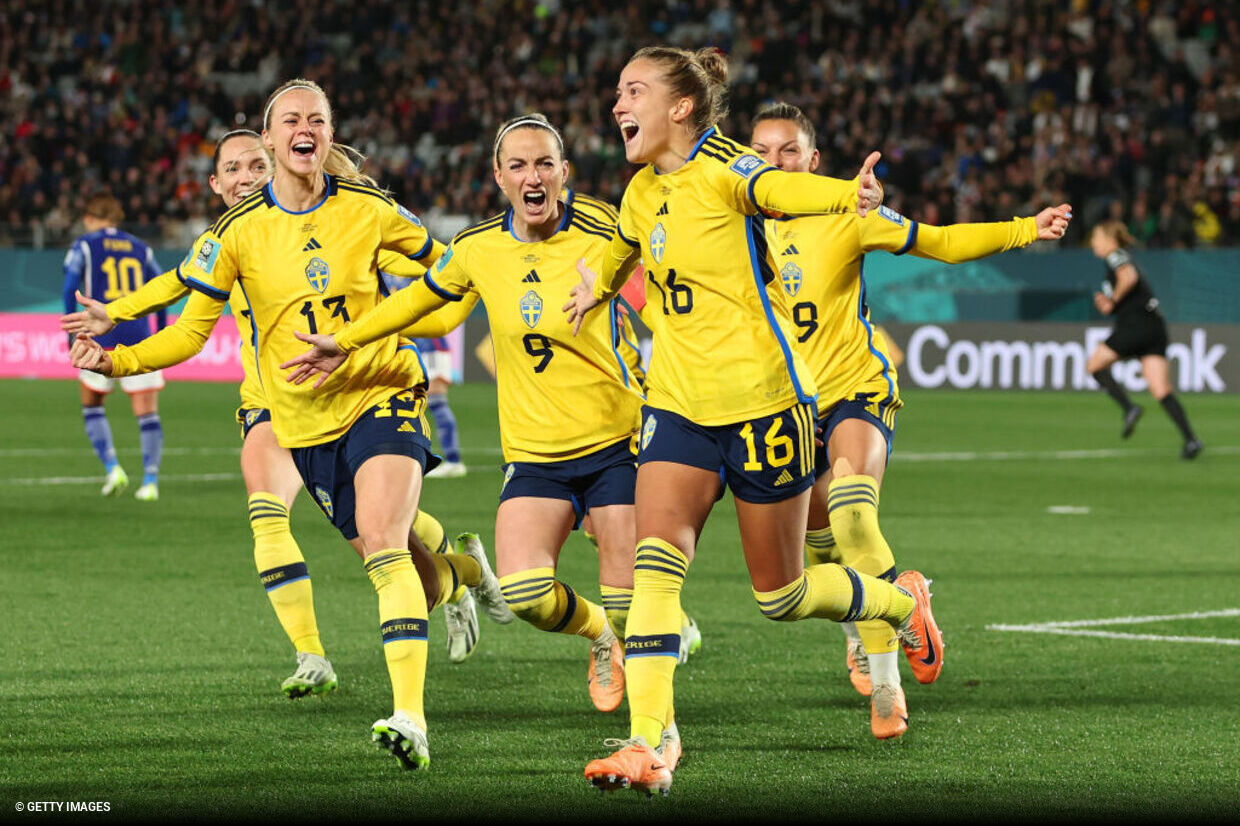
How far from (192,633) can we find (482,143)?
25.7 m

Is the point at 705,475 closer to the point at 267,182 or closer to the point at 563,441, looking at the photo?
the point at 563,441

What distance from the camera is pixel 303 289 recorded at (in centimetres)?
644

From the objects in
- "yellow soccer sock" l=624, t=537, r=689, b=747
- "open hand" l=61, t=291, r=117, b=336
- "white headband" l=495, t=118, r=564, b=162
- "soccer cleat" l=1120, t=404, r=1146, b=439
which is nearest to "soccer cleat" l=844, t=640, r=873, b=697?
"yellow soccer sock" l=624, t=537, r=689, b=747

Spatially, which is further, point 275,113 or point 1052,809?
point 275,113

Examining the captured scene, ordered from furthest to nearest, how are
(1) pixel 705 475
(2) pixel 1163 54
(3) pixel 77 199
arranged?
(3) pixel 77 199, (2) pixel 1163 54, (1) pixel 705 475

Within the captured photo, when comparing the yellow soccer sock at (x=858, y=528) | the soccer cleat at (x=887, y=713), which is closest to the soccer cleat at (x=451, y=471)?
the yellow soccer sock at (x=858, y=528)

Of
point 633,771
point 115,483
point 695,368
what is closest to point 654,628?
point 633,771

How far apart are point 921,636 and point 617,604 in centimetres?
107

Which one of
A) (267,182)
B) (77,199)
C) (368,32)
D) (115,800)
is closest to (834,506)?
(267,182)

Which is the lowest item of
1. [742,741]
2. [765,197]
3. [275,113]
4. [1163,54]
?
[742,741]

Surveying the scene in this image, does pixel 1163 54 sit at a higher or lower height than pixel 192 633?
higher

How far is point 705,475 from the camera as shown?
541 centimetres

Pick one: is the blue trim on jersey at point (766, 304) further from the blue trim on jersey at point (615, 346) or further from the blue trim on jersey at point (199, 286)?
the blue trim on jersey at point (199, 286)

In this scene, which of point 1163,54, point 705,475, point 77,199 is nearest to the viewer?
point 705,475
